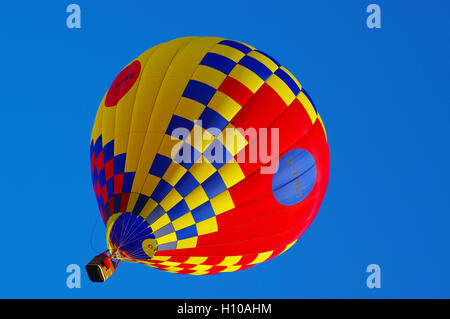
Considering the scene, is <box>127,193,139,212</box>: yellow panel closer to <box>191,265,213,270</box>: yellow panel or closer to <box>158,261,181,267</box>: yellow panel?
<box>158,261,181,267</box>: yellow panel

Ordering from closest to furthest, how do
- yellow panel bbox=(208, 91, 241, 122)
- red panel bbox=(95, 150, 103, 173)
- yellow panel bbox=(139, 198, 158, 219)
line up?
yellow panel bbox=(139, 198, 158, 219) → yellow panel bbox=(208, 91, 241, 122) → red panel bbox=(95, 150, 103, 173)

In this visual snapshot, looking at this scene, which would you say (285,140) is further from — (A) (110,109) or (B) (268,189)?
(A) (110,109)

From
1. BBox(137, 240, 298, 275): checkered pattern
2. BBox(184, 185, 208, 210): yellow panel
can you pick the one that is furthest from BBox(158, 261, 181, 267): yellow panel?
BBox(184, 185, 208, 210): yellow panel

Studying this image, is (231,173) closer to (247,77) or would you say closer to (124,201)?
(124,201)

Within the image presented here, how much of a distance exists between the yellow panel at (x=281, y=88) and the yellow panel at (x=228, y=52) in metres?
0.64

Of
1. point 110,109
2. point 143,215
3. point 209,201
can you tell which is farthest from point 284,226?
point 110,109

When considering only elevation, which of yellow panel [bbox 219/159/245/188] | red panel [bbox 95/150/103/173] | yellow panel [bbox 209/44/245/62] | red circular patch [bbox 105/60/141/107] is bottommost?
yellow panel [bbox 219/159/245/188]

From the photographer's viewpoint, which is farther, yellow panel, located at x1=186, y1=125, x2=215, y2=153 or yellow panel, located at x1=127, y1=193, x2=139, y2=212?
yellow panel, located at x1=186, y1=125, x2=215, y2=153

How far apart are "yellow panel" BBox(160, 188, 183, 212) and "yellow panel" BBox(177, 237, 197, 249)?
1.77 feet

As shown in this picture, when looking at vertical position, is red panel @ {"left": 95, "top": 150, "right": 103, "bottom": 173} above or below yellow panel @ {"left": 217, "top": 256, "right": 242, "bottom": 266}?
above

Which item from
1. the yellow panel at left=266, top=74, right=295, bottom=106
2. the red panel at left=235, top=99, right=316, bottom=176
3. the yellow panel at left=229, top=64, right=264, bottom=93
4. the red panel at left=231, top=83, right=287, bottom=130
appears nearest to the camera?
the red panel at left=235, top=99, right=316, bottom=176

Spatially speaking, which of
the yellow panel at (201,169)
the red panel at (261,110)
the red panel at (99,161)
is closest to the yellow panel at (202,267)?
the yellow panel at (201,169)

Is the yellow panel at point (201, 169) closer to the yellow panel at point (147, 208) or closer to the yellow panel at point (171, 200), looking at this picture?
the yellow panel at point (171, 200)

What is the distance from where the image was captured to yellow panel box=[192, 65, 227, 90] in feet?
31.9
